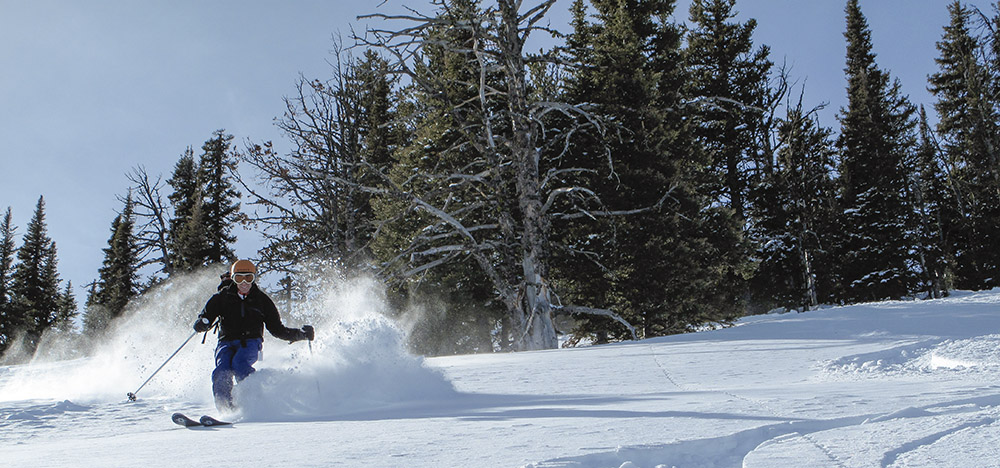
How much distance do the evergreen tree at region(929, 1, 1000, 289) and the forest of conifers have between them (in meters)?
0.14

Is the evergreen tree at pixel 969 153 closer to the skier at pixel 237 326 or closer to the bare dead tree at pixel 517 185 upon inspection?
the bare dead tree at pixel 517 185

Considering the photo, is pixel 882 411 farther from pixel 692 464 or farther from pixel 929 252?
pixel 929 252

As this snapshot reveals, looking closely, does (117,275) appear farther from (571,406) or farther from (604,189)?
(571,406)

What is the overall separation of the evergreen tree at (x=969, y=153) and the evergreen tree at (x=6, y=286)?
63.1m

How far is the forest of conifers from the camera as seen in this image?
14430mm

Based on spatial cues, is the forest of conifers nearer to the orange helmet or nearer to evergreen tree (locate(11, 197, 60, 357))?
evergreen tree (locate(11, 197, 60, 357))

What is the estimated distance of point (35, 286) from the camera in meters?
48.9

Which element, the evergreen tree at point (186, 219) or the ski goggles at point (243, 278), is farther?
the evergreen tree at point (186, 219)

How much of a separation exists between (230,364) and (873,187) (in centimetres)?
3368

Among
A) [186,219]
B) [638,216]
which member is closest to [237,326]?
[638,216]

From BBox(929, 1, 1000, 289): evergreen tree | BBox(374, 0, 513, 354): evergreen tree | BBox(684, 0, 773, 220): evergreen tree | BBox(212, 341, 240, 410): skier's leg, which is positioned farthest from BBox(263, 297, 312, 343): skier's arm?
BBox(929, 1, 1000, 289): evergreen tree

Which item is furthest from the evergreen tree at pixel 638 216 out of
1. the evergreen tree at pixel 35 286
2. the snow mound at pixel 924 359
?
the evergreen tree at pixel 35 286

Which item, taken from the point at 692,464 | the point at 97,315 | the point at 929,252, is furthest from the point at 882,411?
the point at 97,315

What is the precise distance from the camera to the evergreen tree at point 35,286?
150 feet
